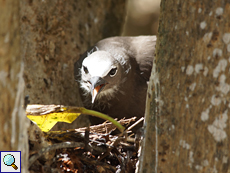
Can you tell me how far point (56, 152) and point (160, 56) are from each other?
1.13 metres

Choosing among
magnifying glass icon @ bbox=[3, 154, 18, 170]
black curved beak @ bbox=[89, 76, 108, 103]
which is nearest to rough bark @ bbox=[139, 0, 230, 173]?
magnifying glass icon @ bbox=[3, 154, 18, 170]

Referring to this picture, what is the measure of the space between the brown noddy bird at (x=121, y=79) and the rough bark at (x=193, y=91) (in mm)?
1490

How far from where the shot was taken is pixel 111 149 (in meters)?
2.70

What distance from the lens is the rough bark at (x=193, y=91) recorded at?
1.95 meters

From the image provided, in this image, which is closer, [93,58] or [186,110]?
[186,110]

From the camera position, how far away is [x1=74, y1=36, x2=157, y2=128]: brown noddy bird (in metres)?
3.69

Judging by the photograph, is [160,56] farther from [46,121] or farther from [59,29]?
[59,29]

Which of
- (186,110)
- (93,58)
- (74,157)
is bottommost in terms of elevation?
(74,157)

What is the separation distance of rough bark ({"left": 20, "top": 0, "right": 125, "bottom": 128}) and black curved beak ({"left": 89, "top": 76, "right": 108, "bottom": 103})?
0.72 metres

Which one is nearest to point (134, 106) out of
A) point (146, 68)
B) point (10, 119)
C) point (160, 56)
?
point (146, 68)

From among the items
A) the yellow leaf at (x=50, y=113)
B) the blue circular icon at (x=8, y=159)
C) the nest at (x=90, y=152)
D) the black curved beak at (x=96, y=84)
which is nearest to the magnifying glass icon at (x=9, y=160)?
the blue circular icon at (x=8, y=159)

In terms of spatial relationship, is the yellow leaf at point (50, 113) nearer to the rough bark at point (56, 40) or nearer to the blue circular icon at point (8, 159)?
the blue circular icon at point (8, 159)

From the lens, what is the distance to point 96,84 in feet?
10.8

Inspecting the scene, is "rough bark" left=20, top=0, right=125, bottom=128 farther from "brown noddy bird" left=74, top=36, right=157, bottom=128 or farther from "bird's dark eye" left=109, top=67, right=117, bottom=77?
"bird's dark eye" left=109, top=67, right=117, bottom=77
